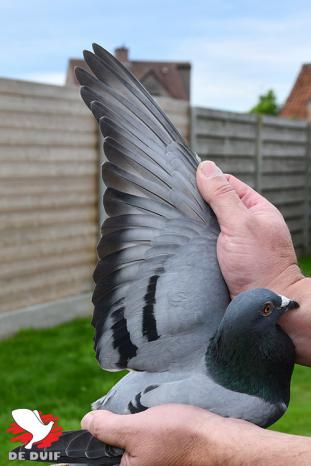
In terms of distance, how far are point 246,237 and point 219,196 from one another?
13 centimetres

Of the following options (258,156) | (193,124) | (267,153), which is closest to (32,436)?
(193,124)

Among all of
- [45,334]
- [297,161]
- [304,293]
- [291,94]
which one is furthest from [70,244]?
[291,94]

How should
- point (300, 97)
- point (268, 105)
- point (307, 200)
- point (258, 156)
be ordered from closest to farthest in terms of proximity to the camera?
point (258, 156), point (307, 200), point (300, 97), point (268, 105)

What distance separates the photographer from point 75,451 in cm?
145

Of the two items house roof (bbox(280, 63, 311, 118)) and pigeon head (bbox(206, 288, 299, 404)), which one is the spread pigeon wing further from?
house roof (bbox(280, 63, 311, 118))

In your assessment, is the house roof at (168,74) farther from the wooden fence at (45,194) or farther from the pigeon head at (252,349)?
the pigeon head at (252,349)

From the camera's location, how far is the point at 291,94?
87.4 feet

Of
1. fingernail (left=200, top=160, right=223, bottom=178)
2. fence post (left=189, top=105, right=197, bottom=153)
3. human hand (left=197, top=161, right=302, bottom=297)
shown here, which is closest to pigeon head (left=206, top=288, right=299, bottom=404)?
human hand (left=197, top=161, right=302, bottom=297)

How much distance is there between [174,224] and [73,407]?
2739 millimetres

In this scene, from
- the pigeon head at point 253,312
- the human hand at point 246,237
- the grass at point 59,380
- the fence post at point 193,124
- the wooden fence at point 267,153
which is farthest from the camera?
the wooden fence at point 267,153

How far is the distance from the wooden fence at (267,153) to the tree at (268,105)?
34.2 m

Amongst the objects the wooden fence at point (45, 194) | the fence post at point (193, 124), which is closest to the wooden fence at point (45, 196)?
the wooden fence at point (45, 194)

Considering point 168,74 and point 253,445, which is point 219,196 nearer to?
point 253,445

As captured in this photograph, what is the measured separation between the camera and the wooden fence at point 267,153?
786cm
